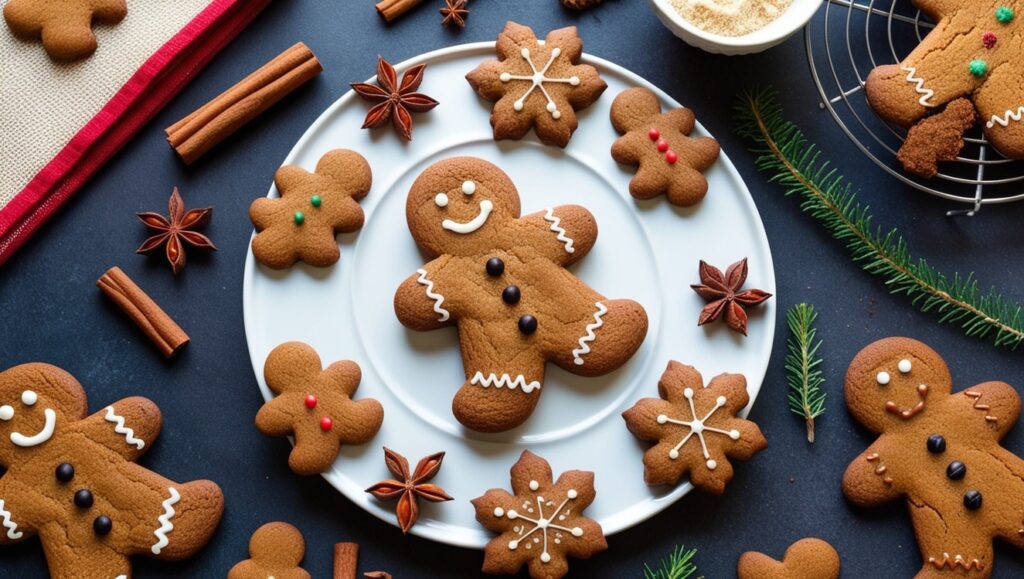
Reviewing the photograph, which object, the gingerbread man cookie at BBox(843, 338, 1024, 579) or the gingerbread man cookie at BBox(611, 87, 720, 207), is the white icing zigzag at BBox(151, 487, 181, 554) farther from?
the gingerbread man cookie at BBox(843, 338, 1024, 579)

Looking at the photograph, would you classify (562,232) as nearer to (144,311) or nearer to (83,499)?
(144,311)

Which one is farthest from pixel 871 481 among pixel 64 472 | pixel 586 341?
pixel 64 472

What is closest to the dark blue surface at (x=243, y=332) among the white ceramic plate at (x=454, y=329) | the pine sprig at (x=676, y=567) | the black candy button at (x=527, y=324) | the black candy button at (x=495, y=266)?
the pine sprig at (x=676, y=567)

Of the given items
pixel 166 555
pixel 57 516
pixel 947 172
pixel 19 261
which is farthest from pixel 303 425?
pixel 947 172

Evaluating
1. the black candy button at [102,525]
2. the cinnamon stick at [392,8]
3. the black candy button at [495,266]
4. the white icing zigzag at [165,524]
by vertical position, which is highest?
the cinnamon stick at [392,8]

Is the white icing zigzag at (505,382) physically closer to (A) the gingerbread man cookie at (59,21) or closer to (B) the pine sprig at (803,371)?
(B) the pine sprig at (803,371)

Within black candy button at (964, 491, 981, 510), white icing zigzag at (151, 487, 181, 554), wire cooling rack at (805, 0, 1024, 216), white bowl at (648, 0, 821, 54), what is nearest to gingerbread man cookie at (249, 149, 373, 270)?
white icing zigzag at (151, 487, 181, 554)

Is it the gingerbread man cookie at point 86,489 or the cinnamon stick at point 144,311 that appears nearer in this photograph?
the gingerbread man cookie at point 86,489
